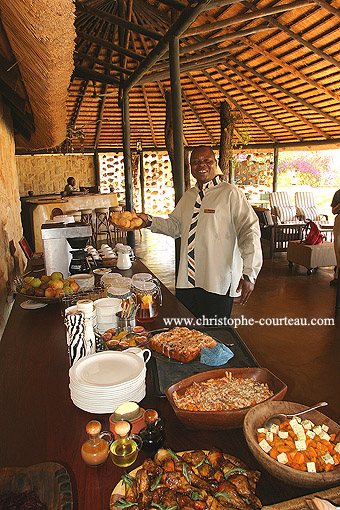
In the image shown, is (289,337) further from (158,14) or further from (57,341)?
(158,14)

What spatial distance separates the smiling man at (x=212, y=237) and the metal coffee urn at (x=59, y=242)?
541mm

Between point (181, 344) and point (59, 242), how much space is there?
174 cm

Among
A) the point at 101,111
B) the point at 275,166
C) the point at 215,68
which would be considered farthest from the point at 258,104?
the point at 101,111

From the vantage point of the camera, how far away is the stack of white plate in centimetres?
125

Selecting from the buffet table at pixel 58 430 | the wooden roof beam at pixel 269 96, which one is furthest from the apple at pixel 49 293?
the wooden roof beam at pixel 269 96

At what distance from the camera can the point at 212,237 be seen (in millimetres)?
2662

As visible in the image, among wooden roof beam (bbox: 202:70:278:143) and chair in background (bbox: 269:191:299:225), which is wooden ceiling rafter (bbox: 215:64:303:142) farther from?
chair in background (bbox: 269:191:299:225)

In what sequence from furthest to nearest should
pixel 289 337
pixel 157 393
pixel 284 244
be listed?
pixel 284 244, pixel 289 337, pixel 157 393

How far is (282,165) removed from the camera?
20.0m

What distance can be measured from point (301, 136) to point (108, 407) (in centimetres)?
1069

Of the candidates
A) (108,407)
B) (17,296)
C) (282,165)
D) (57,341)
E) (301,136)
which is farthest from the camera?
(282,165)

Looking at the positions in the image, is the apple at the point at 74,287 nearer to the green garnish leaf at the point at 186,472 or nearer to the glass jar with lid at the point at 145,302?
the glass jar with lid at the point at 145,302

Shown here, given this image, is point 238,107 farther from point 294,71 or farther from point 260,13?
point 260,13

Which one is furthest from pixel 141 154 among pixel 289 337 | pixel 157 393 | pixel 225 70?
pixel 157 393
